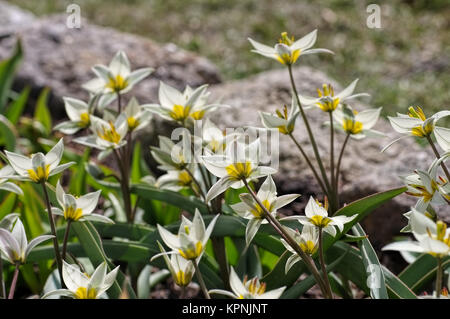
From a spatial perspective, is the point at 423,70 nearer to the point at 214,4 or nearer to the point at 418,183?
the point at 214,4

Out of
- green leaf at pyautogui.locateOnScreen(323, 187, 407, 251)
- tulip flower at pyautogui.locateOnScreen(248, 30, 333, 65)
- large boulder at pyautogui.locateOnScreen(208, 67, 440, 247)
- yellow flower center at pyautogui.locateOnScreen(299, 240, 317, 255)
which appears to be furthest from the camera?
large boulder at pyautogui.locateOnScreen(208, 67, 440, 247)

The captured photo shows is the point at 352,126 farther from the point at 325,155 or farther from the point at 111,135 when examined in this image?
the point at 325,155

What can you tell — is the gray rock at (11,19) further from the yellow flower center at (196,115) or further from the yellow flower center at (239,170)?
the yellow flower center at (239,170)

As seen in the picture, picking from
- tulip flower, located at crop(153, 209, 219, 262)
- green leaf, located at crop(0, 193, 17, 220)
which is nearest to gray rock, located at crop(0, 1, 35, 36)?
green leaf, located at crop(0, 193, 17, 220)

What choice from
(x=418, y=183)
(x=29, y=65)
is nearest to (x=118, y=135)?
(x=418, y=183)

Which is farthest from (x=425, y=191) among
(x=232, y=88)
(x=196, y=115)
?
(x=232, y=88)

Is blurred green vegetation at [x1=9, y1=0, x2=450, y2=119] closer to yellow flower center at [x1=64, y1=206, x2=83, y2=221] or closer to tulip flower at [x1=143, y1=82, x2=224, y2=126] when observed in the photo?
tulip flower at [x1=143, y1=82, x2=224, y2=126]
